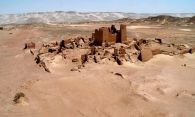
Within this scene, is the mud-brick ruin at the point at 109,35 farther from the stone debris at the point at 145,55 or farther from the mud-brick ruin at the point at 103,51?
the stone debris at the point at 145,55

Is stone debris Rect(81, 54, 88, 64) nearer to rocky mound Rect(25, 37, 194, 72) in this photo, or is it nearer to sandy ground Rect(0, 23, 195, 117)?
rocky mound Rect(25, 37, 194, 72)

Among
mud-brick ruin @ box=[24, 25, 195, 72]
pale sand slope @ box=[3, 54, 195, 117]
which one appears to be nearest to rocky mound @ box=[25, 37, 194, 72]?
mud-brick ruin @ box=[24, 25, 195, 72]

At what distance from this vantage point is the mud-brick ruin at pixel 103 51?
17614 millimetres

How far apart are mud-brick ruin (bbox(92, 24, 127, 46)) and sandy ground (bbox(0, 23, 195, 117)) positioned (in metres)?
2.78

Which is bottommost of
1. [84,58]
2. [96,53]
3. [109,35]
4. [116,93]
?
[116,93]

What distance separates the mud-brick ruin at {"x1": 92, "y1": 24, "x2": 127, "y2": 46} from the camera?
65.6ft

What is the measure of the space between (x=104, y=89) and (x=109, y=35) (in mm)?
7125

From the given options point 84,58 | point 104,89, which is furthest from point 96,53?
point 104,89

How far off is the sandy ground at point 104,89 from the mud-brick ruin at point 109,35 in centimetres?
278

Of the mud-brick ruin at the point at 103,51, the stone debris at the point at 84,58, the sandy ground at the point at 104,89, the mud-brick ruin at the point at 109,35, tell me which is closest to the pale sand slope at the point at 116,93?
the sandy ground at the point at 104,89

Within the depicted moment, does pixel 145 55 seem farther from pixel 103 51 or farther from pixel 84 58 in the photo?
pixel 84 58

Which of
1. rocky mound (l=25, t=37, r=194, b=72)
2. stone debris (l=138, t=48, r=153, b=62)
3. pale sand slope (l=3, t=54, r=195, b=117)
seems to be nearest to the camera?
pale sand slope (l=3, t=54, r=195, b=117)

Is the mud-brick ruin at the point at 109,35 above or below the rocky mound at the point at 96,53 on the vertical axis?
above

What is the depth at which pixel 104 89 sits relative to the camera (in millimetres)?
13719
